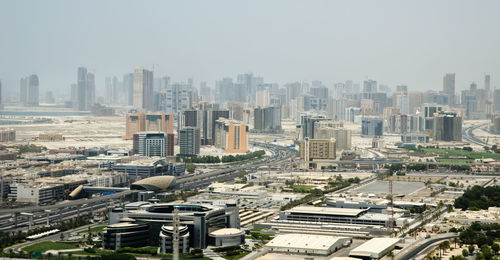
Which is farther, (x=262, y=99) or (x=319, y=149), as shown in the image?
(x=262, y=99)

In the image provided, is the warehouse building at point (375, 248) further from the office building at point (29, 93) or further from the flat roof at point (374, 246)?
the office building at point (29, 93)

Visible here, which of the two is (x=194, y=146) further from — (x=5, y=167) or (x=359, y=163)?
(x=5, y=167)

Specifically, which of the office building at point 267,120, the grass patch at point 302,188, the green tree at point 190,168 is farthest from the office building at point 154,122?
the grass patch at point 302,188

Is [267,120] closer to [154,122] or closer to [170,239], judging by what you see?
[154,122]

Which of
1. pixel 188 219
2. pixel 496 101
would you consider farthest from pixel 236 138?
pixel 496 101

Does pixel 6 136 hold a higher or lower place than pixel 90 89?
lower

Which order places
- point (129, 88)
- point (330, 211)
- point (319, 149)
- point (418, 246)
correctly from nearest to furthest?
1. point (418, 246)
2. point (330, 211)
3. point (319, 149)
4. point (129, 88)
